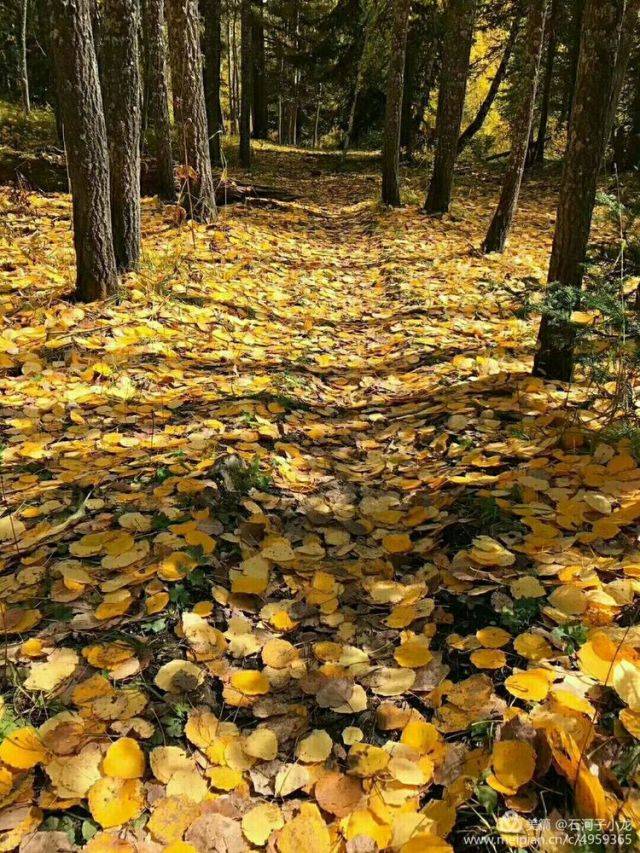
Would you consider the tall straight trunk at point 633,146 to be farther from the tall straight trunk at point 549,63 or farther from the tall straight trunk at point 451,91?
the tall straight trunk at point 451,91

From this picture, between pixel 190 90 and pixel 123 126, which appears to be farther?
pixel 190 90

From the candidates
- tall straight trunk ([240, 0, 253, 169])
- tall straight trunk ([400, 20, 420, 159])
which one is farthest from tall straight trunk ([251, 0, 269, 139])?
tall straight trunk ([400, 20, 420, 159])

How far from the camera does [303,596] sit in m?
1.84

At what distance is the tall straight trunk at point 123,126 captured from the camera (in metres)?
4.72

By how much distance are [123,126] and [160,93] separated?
12.4 feet

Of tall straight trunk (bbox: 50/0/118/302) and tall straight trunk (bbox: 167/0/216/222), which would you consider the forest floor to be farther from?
tall straight trunk (bbox: 167/0/216/222)

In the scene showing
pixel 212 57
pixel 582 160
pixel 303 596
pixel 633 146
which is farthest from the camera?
pixel 212 57

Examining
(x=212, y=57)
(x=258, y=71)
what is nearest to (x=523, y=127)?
(x=212, y=57)

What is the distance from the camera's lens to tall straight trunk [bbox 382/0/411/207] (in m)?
8.70

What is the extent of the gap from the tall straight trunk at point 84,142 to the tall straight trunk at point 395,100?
6233 mm

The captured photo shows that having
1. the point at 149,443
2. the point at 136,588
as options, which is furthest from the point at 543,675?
the point at 149,443

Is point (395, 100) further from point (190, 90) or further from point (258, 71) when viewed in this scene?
point (258, 71)

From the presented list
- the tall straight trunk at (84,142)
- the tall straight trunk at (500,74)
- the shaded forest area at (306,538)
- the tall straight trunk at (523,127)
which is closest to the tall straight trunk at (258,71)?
the tall straight trunk at (500,74)

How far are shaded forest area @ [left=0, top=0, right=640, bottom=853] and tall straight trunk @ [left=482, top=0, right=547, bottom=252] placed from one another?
45.5 inches
